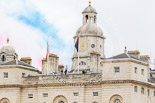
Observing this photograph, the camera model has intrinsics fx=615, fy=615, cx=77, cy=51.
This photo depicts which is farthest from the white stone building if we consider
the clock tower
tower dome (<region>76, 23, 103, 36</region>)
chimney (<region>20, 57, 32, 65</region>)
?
tower dome (<region>76, 23, 103, 36</region>)

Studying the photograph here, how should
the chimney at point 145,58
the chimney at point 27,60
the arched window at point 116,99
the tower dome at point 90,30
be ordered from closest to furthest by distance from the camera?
the arched window at point 116,99, the chimney at point 145,58, the chimney at point 27,60, the tower dome at point 90,30

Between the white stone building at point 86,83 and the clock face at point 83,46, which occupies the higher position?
the clock face at point 83,46

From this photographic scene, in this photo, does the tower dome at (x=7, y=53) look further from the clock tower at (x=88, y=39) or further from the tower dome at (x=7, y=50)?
the clock tower at (x=88, y=39)

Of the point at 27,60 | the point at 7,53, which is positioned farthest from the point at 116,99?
the point at 7,53

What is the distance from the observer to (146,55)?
318 feet

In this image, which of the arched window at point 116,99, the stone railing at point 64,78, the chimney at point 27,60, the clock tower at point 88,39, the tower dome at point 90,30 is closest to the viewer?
the arched window at point 116,99

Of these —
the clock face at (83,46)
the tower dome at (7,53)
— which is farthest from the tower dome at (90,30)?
the tower dome at (7,53)

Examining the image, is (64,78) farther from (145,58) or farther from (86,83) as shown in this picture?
(145,58)

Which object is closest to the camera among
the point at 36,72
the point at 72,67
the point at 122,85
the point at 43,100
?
the point at 122,85

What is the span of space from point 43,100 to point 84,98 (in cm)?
675

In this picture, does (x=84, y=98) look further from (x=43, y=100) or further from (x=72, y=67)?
(x=72, y=67)

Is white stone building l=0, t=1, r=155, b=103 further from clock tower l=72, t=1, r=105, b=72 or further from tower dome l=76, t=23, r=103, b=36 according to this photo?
tower dome l=76, t=23, r=103, b=36

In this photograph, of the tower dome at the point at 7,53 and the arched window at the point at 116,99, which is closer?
the arched window at the point at 116,99

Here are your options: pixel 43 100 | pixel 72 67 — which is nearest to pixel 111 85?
pixel 43 100
